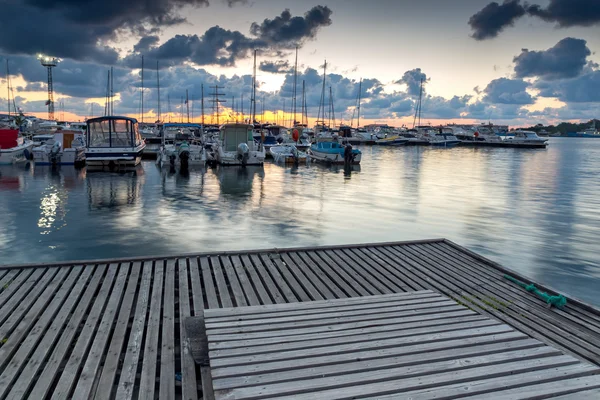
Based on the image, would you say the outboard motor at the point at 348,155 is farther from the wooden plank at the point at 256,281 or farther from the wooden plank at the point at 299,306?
the wooden plank at the point at 299,306

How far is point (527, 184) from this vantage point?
1152 inches

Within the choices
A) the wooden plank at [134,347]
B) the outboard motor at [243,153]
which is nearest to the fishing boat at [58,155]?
the outboard motor at [243,153]

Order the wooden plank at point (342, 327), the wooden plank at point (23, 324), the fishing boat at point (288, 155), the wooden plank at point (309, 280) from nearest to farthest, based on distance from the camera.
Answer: the wooden plank at point (342, 327), the wooden plank at point (23, 324), the wooden plank at point (309, 280), the fishing boat at point (288, 155)

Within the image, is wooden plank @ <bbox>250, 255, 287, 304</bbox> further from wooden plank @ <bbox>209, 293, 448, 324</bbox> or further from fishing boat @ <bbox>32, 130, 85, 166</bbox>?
fishing boat @ <bbox>32, 130, 85, 166</bbox>

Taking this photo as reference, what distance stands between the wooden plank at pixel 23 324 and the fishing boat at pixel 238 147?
27.7 m

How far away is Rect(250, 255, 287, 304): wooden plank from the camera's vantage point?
616 centimetres

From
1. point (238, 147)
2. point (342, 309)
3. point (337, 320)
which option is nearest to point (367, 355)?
point (337, 320)

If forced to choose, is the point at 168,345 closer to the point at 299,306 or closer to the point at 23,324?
the point at 299,306

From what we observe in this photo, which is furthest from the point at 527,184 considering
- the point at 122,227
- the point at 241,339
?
the point at 241,339

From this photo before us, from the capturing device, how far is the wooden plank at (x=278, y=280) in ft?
20.4

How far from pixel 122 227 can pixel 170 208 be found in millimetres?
3625

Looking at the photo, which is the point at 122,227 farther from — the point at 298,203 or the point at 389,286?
the point at 389,286

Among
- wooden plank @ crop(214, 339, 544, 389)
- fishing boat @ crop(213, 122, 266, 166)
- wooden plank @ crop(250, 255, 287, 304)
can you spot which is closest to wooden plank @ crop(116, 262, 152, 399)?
wooden plank @ crop(214, 339, 544, 389)

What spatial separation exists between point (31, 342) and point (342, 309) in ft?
11.0
